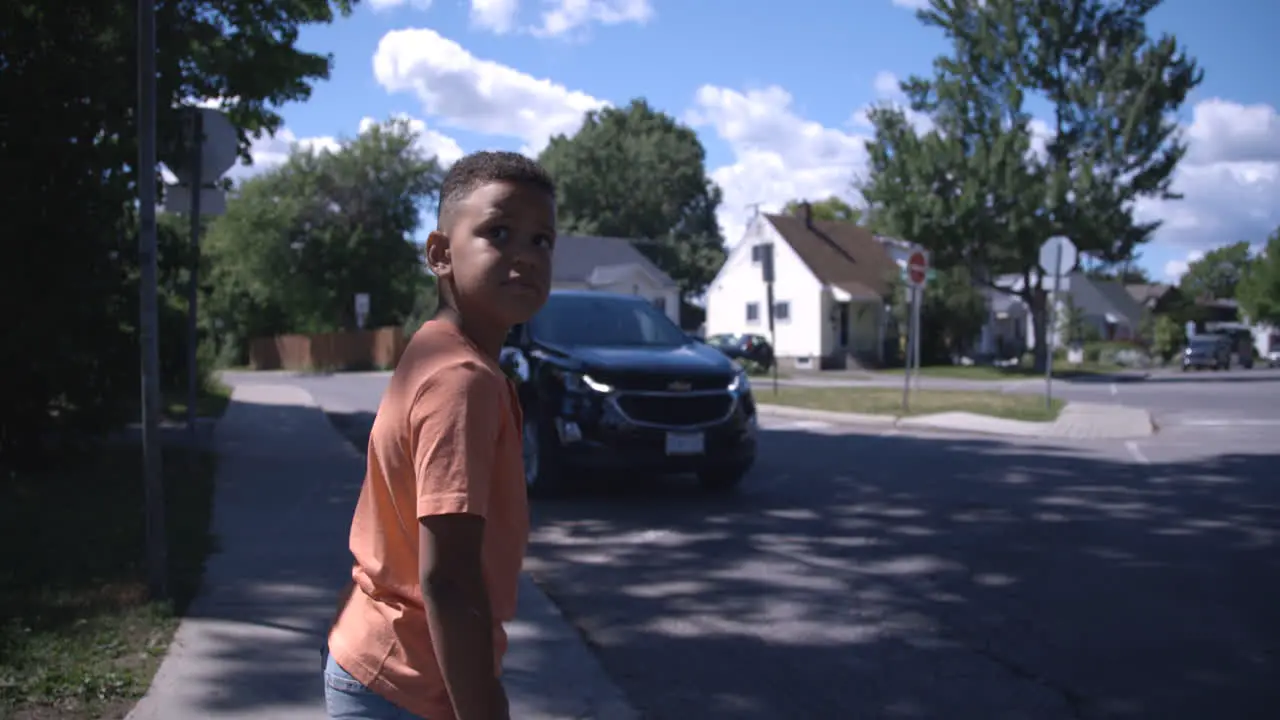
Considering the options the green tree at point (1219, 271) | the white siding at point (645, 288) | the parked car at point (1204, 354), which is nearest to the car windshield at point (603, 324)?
the white siding at point (645, 288)

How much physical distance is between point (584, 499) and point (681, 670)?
449cm

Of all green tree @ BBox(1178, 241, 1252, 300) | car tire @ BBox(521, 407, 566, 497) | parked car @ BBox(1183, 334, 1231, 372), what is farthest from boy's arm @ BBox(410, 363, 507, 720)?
green tree @ BBox(1178, 241, 1252, 300)

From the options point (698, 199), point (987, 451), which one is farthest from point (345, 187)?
point (987, 451)

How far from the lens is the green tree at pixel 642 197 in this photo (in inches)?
2852

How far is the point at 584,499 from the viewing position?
9289mm

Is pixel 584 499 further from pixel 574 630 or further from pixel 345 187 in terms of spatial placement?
pixel 345 187

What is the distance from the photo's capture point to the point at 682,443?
8.63m

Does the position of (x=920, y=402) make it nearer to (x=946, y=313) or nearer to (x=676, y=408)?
(x=676, y=408)

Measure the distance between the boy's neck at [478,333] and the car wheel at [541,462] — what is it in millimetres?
6876

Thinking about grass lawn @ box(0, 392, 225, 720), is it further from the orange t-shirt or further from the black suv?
the orange t-shirt

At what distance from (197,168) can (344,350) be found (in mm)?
40182

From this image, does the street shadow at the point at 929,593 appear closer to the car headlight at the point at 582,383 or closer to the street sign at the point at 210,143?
the car headlight at the point at 582,383

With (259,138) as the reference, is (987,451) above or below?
below

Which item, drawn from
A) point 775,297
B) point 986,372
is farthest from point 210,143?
point 775,297
